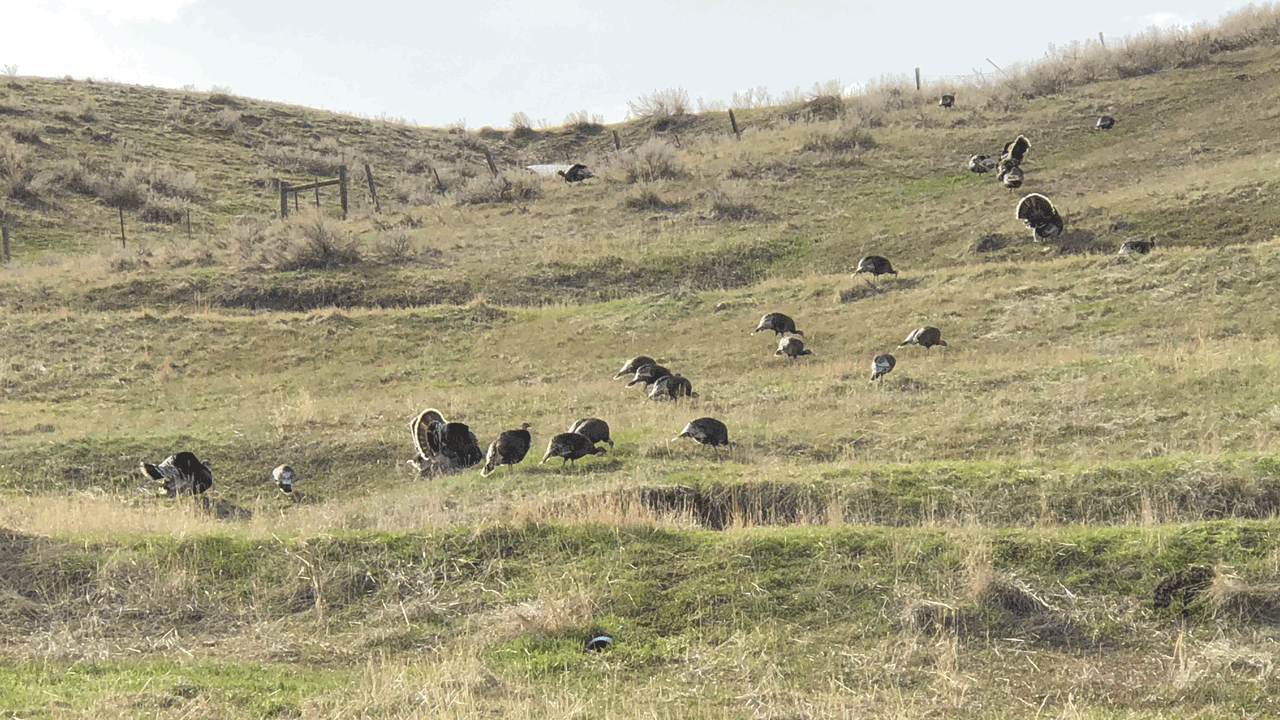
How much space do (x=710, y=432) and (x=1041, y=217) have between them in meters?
18.1

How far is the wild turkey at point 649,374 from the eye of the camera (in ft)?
70.4

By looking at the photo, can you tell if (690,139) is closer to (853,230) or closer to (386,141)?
(386,141)

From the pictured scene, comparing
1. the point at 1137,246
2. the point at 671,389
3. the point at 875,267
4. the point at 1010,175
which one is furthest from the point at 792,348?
the point at 1010,175

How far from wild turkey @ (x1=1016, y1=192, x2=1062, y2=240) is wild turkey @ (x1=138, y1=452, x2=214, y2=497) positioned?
75.5 ft

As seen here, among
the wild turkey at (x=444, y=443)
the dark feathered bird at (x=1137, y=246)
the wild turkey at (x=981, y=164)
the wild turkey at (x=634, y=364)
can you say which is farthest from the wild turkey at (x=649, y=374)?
the wild turkey at (x=981, y=164)

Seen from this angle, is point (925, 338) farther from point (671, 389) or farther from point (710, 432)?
point (710, 432)

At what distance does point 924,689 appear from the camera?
7.57 metres

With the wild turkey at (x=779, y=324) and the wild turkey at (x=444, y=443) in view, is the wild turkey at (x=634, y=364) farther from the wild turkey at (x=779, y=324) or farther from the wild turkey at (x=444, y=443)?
the wild turkey at (x=444, y=443)

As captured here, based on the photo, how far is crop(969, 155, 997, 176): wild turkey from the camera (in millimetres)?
39469

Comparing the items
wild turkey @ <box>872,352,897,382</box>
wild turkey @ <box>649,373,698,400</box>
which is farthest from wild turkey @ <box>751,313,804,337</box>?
wild turkey @ <box>649,373,698,400</box>

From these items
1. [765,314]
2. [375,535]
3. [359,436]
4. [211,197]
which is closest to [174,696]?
[375,535]

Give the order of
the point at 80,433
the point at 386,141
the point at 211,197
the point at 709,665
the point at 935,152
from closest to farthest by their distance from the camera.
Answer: the point at 709,665, the point at 80,433, the point at 935,152, the point at 211,197, the point at 386,141

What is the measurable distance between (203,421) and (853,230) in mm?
22218

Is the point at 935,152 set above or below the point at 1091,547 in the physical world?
above
